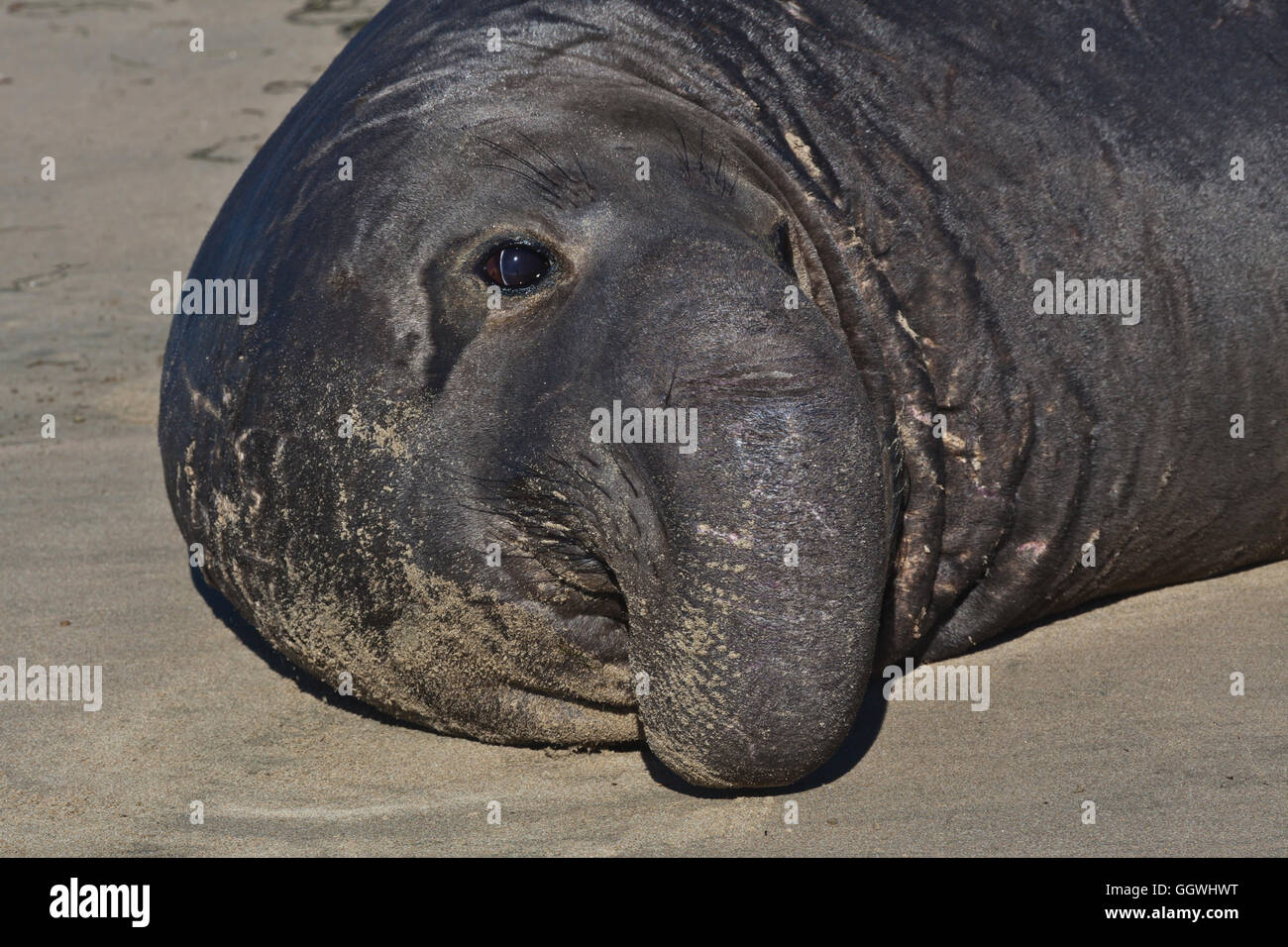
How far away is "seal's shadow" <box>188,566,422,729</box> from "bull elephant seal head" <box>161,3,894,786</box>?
216mm

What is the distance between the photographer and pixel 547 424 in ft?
10.5

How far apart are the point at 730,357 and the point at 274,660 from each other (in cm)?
163

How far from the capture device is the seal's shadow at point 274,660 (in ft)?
12.4

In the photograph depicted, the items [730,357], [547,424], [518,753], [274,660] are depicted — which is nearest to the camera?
[730,357]

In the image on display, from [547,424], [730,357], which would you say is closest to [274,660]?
[547,424]

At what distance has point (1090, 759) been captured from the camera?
3439 mm

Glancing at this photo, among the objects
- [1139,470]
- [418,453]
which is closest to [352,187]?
[418,453]

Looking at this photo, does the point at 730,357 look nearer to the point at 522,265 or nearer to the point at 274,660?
the point at 522,265

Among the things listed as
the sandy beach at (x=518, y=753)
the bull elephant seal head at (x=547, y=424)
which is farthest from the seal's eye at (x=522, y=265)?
the sandy beach at (x=518, y=753)

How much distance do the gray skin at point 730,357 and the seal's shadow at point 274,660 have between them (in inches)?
8.2

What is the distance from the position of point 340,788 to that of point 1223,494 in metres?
2.25

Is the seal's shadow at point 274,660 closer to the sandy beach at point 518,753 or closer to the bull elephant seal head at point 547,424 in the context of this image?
the sandy beach at point 518,753

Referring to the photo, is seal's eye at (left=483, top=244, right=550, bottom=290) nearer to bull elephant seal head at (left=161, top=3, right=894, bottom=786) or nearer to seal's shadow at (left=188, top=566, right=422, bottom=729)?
bull elephant seal head at (left=161, top=3, right=894, bottom=786)

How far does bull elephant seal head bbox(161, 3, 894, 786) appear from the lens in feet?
10.1
